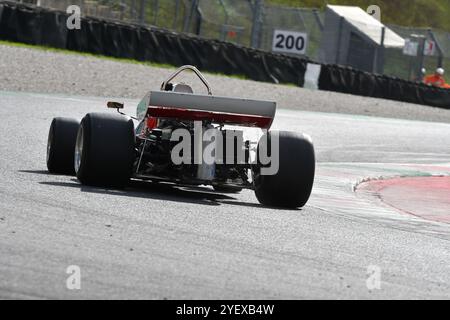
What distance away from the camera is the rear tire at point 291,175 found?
32.1 feet

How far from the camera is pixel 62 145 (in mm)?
10703

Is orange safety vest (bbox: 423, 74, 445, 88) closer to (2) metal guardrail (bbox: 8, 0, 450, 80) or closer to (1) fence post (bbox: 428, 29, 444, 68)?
(2) metal guardrail (bbox: 8, 0, 450, 80)

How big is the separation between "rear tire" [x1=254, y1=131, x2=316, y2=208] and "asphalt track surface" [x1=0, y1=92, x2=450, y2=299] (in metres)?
0.15

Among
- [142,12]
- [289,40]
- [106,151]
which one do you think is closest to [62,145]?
[106,151]

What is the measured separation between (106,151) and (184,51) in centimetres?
1896

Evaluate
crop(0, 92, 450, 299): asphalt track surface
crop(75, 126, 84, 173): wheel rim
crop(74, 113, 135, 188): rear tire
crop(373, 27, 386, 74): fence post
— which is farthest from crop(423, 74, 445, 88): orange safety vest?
crop(74, 113, 135, 188): rear tire

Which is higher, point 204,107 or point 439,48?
point 439,48

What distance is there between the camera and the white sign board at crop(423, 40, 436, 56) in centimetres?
3622

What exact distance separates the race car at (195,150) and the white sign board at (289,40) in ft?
80.2

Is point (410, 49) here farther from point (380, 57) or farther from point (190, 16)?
point (190, 16)

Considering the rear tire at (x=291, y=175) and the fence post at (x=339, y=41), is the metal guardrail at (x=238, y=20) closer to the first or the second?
the fence post at (x=339, y=41)

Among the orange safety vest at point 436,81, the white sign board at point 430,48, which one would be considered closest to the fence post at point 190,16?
the orange safety vest at point 436,81
